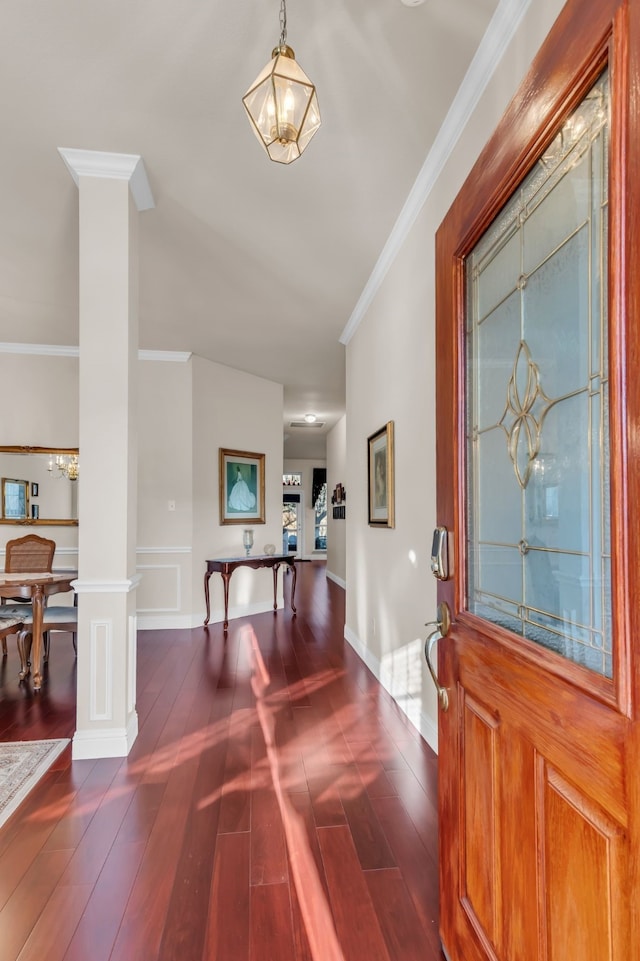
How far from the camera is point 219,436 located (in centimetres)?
580

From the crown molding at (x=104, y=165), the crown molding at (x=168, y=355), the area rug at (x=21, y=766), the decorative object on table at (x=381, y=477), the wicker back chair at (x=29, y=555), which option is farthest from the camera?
the crown molding at (x=168, y=355)

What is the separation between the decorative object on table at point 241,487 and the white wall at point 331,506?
2466 mm

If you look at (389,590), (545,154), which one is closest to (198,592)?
(389,590)

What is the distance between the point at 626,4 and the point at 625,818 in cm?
111

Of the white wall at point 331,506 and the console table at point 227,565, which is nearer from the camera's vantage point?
the console table at point 227,565

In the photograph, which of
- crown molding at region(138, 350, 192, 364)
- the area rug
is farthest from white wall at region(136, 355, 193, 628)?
the area rug

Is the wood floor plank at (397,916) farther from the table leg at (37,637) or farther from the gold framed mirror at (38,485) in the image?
the gold framed mirror at (38,485)

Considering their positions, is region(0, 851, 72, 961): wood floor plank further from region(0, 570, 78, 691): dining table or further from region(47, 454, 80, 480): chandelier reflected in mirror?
region(47, 454, 80, 480): chandelier reflected in mirror

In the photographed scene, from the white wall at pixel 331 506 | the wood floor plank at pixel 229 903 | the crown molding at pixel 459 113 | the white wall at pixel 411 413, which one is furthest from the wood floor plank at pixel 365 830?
the white wall at pixel 331 506

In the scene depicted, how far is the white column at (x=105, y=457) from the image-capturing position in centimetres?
248

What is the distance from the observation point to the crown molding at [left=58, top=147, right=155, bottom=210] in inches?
96.4

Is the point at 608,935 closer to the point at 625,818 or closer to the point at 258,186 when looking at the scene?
the point at 625,818

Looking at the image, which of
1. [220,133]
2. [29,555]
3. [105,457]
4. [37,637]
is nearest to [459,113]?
[220,133]

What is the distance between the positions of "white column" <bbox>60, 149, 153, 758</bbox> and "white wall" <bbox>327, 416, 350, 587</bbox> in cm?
599
